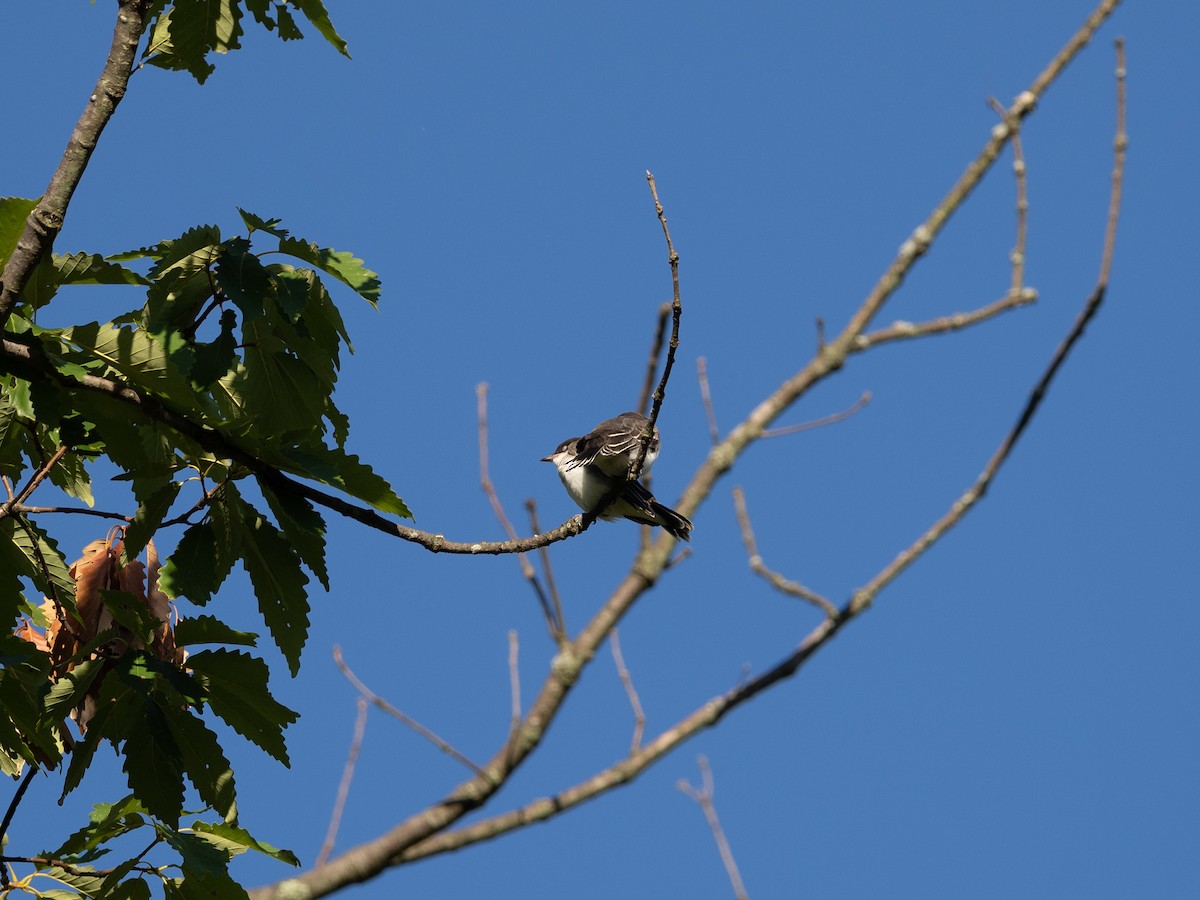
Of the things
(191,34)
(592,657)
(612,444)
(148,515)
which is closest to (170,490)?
(148,515)

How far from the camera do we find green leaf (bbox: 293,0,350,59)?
3.38 metres

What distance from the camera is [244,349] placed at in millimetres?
3242

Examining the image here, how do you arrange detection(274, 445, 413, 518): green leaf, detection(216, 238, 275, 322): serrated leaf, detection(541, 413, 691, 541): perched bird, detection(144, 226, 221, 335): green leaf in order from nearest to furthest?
detection(274, 445, 413, 518): green leaf < detection(216, 238, 275, 322): serrated leaf < detection(144, 226, 221, 335): green leaf < detection(541, 413, 691, 541): perched bird

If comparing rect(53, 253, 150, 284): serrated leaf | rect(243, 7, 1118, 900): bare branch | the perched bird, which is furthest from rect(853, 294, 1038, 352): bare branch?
rect(53, 253, 150, 284): serrated leaf

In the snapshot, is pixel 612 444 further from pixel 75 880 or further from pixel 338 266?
pixel 75 880

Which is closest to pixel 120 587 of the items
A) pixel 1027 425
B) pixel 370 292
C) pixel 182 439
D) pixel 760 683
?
pixel 182 439

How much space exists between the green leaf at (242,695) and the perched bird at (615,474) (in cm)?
170

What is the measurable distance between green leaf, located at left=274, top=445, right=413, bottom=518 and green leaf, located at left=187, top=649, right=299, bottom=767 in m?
0.53

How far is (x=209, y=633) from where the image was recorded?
10.3ft

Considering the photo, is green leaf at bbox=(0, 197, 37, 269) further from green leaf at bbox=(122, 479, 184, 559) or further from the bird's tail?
the bird's tail

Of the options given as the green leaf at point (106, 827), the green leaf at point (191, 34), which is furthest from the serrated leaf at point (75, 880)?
the green leaf at point (191, 34)

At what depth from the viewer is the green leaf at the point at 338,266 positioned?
3.16 metres

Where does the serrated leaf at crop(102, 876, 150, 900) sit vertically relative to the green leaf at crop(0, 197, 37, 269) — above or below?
below

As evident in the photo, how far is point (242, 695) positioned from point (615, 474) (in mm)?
2148
